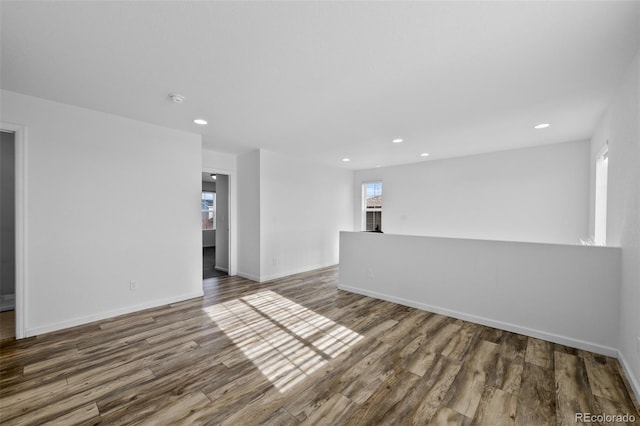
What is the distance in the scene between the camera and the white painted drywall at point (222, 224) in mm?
6059

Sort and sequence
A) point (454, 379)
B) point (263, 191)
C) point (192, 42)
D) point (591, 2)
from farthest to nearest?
point (263, 191) → point (454, 379) → point (192, 42) → point (591, 2)

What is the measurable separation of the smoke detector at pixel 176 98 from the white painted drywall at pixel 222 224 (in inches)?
128

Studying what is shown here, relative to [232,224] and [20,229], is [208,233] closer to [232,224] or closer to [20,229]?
[232,224]

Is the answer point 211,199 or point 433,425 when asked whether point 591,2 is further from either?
point 211,199

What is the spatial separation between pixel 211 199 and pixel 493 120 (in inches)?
343

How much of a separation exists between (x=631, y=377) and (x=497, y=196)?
3.56m

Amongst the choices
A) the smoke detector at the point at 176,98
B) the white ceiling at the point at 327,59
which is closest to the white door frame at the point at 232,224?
the white ceiling at the point at 327,59

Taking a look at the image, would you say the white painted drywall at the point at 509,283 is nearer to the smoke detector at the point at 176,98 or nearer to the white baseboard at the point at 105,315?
the white baseboard at the point at 105,315

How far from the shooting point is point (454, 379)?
2.11 meters

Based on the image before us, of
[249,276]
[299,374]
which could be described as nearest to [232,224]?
[249,276]

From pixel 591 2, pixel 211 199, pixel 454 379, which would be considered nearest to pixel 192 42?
pixel 591 2

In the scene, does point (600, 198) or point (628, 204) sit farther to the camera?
point (600, 198)

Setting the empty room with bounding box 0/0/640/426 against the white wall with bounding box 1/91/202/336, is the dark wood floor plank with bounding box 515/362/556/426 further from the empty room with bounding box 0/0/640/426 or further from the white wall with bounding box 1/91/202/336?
the white wall with bounding box 1/91/202/336

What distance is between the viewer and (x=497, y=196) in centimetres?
507
